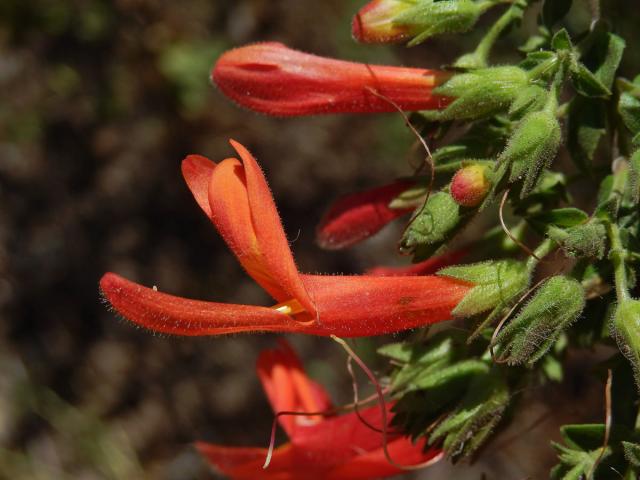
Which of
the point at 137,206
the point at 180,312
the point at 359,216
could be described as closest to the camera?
the point at 180,312

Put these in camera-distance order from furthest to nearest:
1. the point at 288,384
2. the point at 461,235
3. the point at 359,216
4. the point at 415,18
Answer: the point at 288,384, the point at 359,216, the point at 415,18, the point at 461,235

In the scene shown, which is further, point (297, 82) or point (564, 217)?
point (297, 82)

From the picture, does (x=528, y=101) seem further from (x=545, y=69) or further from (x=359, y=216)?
(x=359, y=216)

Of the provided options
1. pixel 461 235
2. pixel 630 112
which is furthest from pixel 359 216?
pixel 630 112

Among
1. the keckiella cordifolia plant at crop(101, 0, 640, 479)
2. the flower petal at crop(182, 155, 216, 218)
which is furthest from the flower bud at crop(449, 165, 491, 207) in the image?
the flower petal at crop(182, 155, 216, 218)

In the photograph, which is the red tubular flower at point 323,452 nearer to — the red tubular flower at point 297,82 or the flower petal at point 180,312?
the flower petal at point 180,312

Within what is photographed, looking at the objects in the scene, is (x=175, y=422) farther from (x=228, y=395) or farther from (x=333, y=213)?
(x=333, y=213)

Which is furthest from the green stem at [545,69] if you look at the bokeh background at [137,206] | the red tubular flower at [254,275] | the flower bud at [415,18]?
the bokeh background at [137,206]
